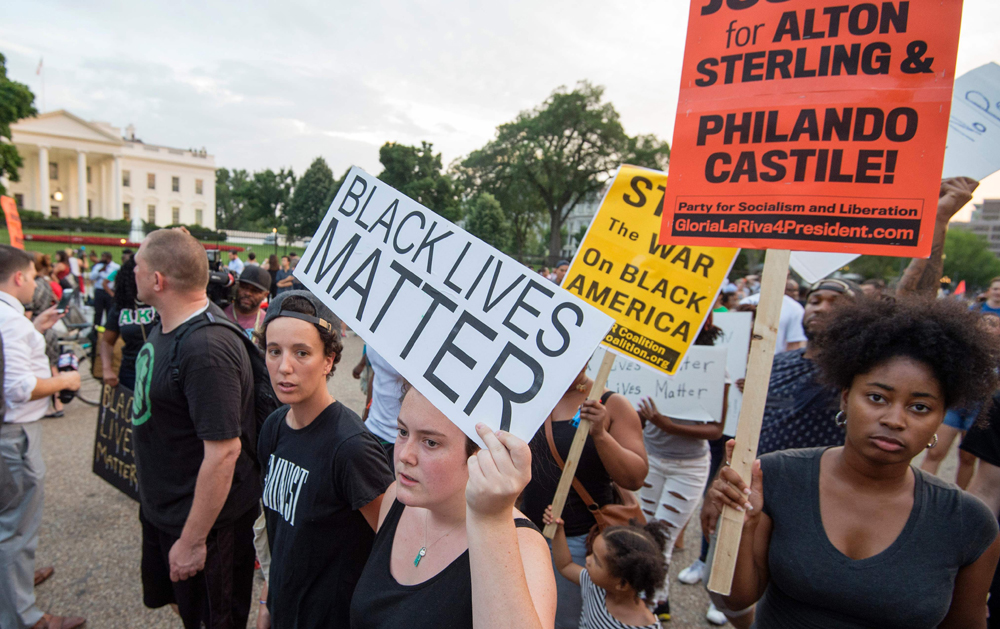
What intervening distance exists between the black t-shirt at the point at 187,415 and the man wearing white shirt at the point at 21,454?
3.00 feet

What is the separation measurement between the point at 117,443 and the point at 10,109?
41792mm

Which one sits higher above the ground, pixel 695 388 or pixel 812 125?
pixel 812 125

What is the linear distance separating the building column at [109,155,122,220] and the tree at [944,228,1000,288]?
345 ft

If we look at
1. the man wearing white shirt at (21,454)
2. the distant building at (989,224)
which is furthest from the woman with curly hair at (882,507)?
the distant building at (989,224)

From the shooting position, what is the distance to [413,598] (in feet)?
4.46

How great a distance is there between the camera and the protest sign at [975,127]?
2.57 meters

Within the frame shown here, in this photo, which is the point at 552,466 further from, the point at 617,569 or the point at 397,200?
the point at 397,200

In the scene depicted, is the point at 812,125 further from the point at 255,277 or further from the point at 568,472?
the point at 255,277

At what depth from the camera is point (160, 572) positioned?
2721 millimetres

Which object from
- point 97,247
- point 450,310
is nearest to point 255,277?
point 450,310

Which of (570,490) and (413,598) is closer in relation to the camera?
(413,598)

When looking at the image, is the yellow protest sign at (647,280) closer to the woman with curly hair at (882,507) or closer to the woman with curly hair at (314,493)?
the woman with curly hair at (882,507)

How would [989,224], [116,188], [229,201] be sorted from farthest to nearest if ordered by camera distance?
1. [989,224]
2. [229,201]
3. [116,188]

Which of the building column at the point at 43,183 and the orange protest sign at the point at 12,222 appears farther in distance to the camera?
the building column at the point at 43,183
